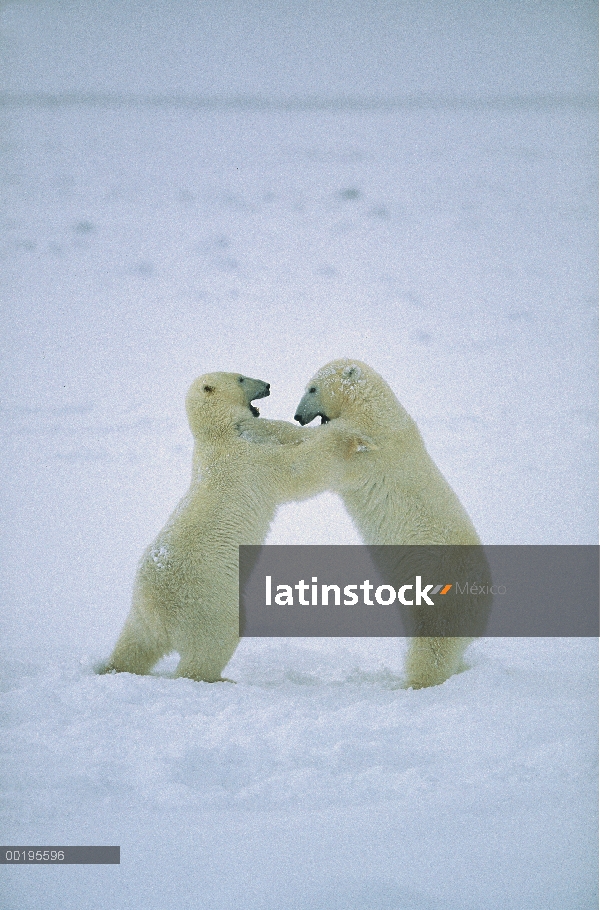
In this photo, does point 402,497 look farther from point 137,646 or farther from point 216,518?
point 137,646

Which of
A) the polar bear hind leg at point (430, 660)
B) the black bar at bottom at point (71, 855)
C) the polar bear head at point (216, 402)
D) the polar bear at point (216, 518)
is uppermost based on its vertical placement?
the polar bear head at point (216, 402)

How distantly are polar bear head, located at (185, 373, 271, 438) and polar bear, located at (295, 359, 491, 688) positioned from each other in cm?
31

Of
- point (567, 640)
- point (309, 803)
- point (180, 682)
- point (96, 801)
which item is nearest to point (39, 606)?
point (180, 682)

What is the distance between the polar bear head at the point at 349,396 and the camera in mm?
4273

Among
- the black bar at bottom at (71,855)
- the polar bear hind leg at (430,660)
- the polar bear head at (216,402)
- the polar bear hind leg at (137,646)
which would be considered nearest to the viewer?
the black bar at bottom at (71,855)

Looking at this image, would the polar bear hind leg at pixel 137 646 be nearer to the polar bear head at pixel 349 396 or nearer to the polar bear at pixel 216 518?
the polar bear at pixel 216 518

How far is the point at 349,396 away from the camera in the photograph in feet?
14.1

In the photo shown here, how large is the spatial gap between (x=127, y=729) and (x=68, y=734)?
0.71 ft

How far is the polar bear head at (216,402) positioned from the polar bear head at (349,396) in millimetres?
302

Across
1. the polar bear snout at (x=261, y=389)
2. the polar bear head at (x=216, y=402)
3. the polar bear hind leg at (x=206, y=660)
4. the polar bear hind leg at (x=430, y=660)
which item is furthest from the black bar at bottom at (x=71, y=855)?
the polar bear snout at (x=261, y=389)

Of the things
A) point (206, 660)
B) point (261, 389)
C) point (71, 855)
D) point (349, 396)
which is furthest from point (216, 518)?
point (71, 855)

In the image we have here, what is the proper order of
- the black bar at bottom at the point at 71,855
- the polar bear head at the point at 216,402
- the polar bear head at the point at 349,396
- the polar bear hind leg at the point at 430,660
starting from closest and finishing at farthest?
the black bar at bottom at the point at 71,855
the polar bear hind leg at the point at 430,660
the polar bear head at the point at 216,402
the polar bear head at the point at 349,396

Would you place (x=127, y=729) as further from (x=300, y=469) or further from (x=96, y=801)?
(x=300, y=469)

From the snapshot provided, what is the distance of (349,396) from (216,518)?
3.02 ft
